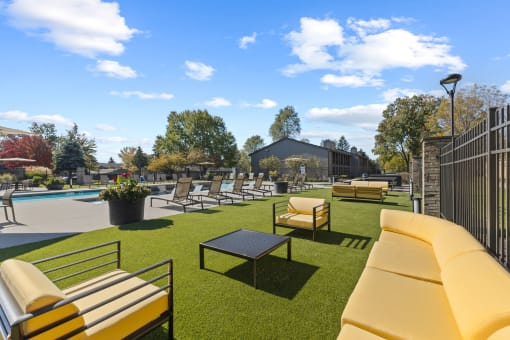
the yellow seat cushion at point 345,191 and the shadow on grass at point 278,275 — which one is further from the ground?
the yellow seat cushion at point 345,191

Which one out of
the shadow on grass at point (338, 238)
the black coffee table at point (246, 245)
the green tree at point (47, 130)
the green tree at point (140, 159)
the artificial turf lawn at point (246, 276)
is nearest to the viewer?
the artificial turf lawn at point (246, 276)

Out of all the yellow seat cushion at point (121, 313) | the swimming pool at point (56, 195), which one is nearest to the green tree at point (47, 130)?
the swimming pool at point (56, 195)

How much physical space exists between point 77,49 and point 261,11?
7.56m

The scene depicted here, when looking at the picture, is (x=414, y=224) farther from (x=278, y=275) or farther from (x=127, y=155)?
(x=127, y=155)

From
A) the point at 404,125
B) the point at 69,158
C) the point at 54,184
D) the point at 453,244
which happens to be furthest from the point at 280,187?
the point at 69,158

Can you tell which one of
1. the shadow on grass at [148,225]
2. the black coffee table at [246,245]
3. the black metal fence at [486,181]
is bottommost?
the shadow on grass at [148,225]

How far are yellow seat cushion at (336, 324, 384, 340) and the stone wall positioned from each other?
20.1ft

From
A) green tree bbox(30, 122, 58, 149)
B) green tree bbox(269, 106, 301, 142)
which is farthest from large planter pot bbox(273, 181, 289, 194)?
green tree bbox(30, 122, 58, 149)

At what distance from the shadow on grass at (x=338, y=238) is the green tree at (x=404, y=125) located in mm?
26949

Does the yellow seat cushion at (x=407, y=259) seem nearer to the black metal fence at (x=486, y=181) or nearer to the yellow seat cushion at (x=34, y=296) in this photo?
the black metal fence at (x=486, y=181)

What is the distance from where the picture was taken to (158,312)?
2.03 m

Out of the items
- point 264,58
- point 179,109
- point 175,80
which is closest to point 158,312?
point 264,58

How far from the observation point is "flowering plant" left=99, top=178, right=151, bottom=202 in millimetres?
6629

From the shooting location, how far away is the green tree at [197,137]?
43594 mm
